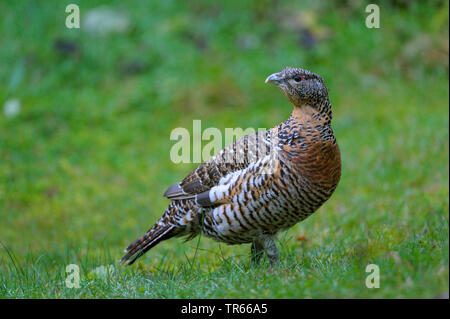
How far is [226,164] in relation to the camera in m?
4.82

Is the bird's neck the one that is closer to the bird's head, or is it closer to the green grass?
the bird's head

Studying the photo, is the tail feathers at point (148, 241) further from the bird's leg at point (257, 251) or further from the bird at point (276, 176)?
the bird's leg at point (257, 251)

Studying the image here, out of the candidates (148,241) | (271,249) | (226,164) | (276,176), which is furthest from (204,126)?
(276,176)

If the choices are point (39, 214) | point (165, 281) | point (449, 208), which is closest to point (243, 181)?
point (165, 281)

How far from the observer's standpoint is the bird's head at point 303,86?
4.49 meters

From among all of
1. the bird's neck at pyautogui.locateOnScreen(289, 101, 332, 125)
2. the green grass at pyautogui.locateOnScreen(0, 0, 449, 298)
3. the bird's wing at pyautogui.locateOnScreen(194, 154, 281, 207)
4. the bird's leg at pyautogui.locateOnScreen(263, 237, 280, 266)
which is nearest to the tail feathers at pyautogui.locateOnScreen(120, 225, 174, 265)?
the green grass at pyautogui.locateOnScreen(0, 0, 449, 298)

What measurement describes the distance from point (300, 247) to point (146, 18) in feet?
26.9

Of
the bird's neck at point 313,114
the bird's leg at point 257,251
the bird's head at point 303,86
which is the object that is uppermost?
the bird's head at point 303,86

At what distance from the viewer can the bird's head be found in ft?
14.7

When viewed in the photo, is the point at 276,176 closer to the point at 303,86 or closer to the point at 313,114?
the point at 313,114

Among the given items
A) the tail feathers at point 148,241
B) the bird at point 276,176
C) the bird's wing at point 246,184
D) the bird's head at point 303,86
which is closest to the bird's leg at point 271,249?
the bird at point 276,176

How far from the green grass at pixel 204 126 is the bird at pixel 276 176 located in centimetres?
33

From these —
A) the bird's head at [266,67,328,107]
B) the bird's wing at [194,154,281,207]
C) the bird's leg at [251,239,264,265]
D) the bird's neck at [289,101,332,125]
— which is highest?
the bird's head at [266,67,328,107]

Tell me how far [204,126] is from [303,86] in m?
5.29
